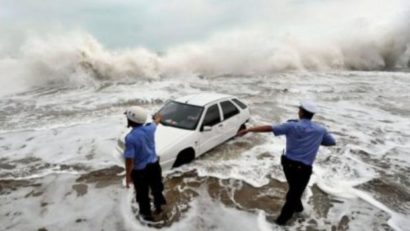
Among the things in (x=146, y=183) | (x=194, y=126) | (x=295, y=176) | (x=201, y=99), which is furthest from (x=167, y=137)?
(x=295, y=176)

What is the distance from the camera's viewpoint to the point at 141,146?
195 inches

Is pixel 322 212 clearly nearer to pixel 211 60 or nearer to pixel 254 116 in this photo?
pixel 254 116

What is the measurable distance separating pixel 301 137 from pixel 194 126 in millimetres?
3720

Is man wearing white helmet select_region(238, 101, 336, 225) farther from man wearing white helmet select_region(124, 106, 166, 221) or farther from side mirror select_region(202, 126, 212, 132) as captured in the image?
side mirror select_region(202, 126, 212, 132)

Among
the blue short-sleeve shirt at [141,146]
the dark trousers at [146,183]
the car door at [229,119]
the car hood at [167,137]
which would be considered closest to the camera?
the blue short-sleeve shirt at [141,146]

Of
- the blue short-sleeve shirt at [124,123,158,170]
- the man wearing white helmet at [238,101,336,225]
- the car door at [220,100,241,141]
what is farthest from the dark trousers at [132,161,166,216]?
the car door at [220,100,241,141]

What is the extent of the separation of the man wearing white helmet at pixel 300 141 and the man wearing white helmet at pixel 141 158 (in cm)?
126

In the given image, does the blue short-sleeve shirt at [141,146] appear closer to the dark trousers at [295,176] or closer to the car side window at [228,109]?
the dark trousers at [295,176]

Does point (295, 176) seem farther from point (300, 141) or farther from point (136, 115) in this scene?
point (136, 115)

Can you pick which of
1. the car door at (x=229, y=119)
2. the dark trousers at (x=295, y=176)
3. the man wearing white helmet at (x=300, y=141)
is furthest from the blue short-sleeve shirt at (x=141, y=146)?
the car door at (x=229, y=119)

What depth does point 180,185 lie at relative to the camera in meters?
7.21

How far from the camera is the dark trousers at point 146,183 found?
17.1ft

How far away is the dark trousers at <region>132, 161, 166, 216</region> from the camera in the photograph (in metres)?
5.21

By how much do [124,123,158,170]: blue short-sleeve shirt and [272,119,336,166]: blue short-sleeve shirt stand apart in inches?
66.4
